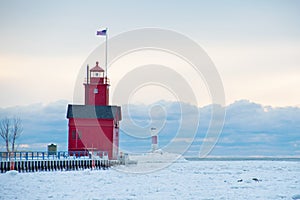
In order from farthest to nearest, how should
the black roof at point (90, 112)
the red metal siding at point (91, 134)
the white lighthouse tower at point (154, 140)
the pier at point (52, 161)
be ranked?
the white lighthouse tower at point (154, 140) < the black roof at point (90, 112) < the red metal siding at point (91, 134) < the pier at point (52, 161)

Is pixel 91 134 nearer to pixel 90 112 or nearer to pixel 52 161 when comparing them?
pixel 90 112

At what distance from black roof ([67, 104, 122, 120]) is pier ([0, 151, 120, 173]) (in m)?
3.88

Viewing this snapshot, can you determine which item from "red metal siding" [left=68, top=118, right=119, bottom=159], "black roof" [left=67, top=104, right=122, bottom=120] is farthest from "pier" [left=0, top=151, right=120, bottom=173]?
"black roof" [left=67, top=104, right=122, bottom=120]

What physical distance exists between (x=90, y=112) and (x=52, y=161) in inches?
421

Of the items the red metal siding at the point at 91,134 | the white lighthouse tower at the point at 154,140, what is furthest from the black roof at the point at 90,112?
the white lighthouse tower at the point at 154,140

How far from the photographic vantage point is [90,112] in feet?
192

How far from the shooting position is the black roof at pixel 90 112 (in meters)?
58.2

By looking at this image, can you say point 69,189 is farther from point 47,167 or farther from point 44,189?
point 47,167

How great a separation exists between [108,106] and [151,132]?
2653 cm

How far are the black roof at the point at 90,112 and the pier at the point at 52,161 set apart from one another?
12.7 feet

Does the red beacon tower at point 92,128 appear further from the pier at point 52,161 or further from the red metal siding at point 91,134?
the pier at point 52,161

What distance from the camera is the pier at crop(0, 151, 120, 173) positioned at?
45562mm

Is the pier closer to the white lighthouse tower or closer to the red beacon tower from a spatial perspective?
the red beacon tower

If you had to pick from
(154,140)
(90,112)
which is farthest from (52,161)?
(154,140)
